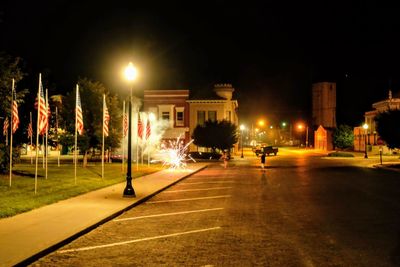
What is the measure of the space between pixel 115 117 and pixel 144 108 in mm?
29623

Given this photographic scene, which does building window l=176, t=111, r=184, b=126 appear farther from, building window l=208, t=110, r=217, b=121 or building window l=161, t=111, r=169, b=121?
building window l=208, t=110, r=217, b=121

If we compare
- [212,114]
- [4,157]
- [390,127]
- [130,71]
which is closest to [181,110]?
[212,114]

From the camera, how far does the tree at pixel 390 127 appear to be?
143ft

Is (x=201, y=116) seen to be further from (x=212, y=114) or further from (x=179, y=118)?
(x=179, y=118)

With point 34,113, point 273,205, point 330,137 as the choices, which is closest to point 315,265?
point 273,205

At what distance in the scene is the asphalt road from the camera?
28.9 ft

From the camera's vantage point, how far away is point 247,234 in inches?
443

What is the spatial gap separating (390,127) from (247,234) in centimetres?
3659

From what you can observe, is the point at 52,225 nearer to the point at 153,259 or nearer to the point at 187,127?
the point at 153,259

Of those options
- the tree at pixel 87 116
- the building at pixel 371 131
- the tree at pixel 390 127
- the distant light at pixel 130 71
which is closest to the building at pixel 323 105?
the building at pixel 371 131

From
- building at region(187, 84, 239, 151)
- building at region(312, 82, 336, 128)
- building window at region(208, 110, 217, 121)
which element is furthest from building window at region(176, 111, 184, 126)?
building at region(312, 82, 336, 128)

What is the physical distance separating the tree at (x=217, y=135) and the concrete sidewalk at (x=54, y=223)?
4128 centimetres

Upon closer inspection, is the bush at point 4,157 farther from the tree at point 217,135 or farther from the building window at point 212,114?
the building window at point 212,114

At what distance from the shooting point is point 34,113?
126 ft
